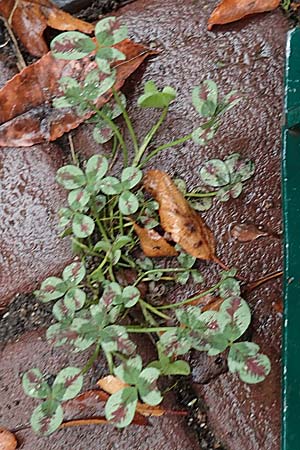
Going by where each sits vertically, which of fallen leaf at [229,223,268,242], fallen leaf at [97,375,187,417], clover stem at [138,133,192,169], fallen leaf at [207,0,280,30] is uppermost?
fallen leaf at [207,0,280,30]

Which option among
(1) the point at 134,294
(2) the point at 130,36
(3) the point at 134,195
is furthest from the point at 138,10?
(1) the point at 134,294

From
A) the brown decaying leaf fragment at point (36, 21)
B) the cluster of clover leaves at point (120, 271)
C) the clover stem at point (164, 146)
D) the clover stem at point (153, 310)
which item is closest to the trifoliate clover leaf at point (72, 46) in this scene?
the cluster of clover leaves at point (120, 271)

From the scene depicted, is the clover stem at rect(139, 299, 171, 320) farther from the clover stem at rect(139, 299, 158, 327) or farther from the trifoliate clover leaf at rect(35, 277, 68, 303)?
the trifoliate clover leaf at rect(35, 277, 68, 303)

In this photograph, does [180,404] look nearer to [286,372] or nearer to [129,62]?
[286,372]

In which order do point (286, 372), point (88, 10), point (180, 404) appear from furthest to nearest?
point (88, 10)
point (180, 404)
point (286, 372)

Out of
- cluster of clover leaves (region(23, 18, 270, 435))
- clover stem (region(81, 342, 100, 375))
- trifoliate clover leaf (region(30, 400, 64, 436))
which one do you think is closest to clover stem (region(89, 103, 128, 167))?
cluster of clover leaves (region(23, 18, 270, 435))

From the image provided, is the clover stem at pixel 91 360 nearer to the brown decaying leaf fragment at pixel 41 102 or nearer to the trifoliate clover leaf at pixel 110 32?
the brown decaying leaf fragment at pixel 41 102

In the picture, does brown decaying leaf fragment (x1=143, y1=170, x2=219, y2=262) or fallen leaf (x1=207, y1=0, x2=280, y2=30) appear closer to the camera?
brown decaying leaf fragment (x1=143, y1=170, x2=219, y2=262)

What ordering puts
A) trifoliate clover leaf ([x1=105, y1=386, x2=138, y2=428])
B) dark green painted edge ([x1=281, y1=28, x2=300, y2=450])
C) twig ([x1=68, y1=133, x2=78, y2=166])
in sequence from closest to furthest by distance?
dark green painted edge ([x1=281, y1=28, x2=300, y2=450]), trifoliate clover leaf ([x1=105, y1=386, x2=138, y2=428]), twig ([x1=68, y1=133, x2=78, y2=166])
